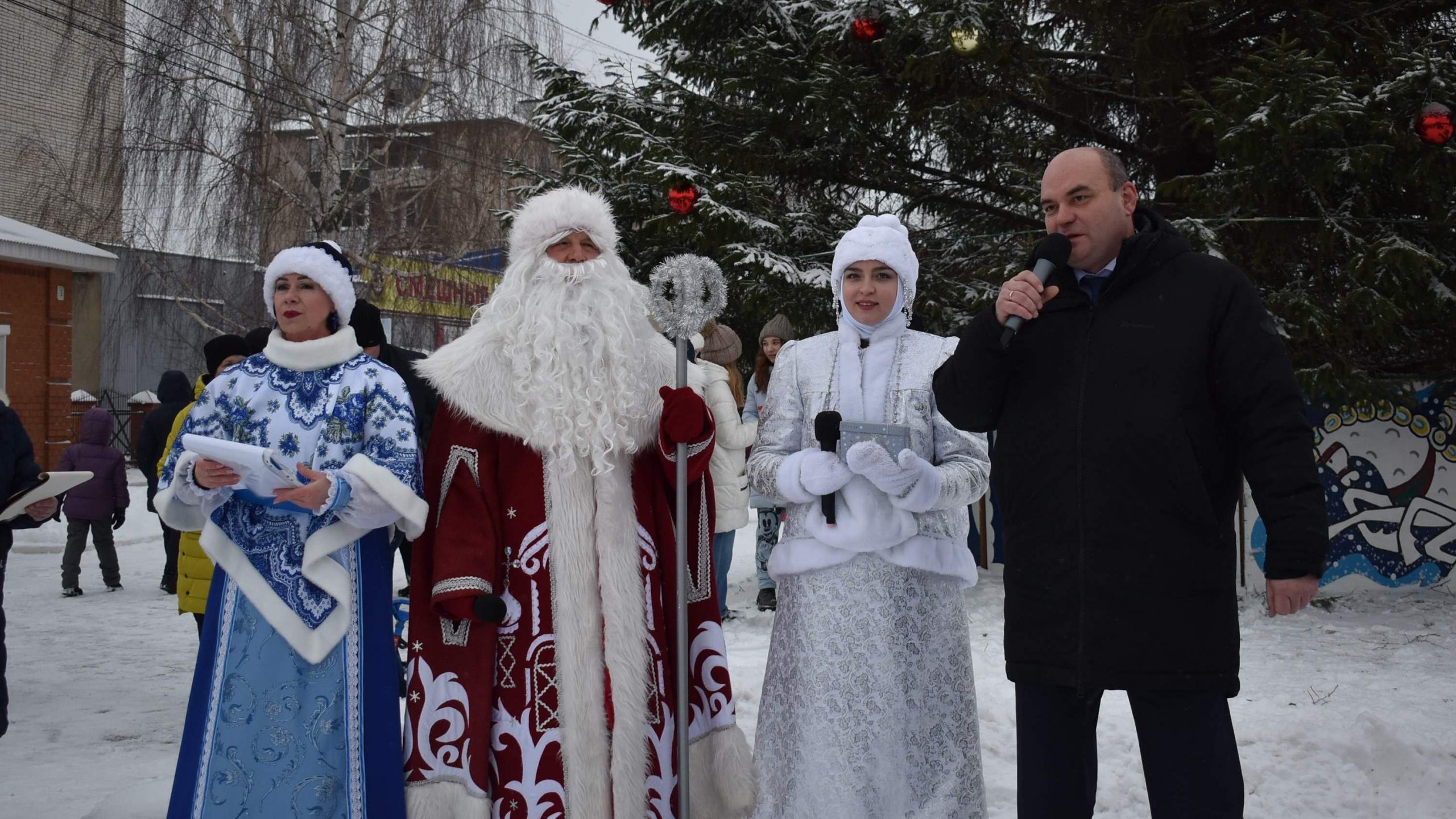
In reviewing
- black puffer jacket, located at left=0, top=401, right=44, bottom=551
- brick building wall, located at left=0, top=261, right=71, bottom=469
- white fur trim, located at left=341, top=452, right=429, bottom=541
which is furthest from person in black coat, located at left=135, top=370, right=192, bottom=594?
brick building wall, located at left=0, top=261, right=71, bottom=469

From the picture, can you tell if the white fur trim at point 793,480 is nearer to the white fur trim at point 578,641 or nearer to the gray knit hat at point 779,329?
the white fur trim at point 578,641

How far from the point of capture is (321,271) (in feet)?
11.4

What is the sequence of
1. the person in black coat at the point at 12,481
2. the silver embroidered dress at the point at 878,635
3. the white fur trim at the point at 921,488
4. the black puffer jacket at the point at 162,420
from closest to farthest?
the white fur trim at the point at 921,488 → the silver embroidered dress at the point at 878,635 → the person in black coat at the point at 12,481 → the black puffer jacket at the point at 162,420

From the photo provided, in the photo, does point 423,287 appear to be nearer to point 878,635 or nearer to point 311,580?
point 311,580

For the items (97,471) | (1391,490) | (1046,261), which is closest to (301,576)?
(1046,261)

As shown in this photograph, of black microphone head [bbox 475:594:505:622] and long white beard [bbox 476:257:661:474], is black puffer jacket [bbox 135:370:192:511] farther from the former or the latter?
black microphone head [bbox 475:594:505:622]

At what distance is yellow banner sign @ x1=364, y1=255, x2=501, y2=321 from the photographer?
1616 cm

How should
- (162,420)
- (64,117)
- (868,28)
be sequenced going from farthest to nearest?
(64,117) < (162,420) < (868,28)

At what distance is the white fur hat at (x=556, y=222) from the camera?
11.9 feet

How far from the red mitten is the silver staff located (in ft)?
0.20

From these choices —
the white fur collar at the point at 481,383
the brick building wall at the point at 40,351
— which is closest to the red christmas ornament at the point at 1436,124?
the white fur collar at the point at 481,383

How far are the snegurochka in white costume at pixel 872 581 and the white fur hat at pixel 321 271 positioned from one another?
141 cm

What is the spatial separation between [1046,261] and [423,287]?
1506cm

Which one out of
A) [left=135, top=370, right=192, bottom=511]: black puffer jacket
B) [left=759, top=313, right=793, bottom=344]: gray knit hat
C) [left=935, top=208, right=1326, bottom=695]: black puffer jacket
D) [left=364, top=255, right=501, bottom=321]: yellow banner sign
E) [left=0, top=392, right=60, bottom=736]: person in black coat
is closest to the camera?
[left=935, top=208, right=1326, bottom=695]: black puffer jacket
